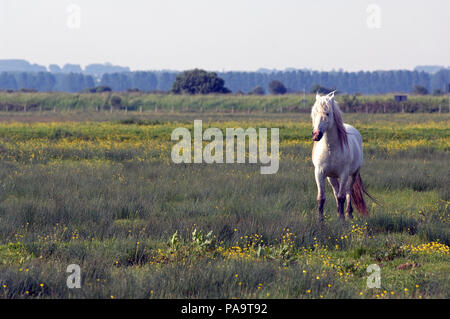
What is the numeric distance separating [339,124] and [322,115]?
87 centimetres

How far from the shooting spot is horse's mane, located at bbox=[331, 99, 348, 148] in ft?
35.9

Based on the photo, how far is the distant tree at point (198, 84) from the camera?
350ft

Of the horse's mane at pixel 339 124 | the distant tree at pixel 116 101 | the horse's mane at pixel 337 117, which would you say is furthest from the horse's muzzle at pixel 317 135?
the distant tree at pixel 116 101

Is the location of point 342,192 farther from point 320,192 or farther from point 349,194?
point 349,194

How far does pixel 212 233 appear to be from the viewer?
9.80 metres

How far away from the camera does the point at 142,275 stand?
24.1 ft

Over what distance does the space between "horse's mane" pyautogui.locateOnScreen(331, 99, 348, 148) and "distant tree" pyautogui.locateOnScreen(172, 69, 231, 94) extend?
314ft

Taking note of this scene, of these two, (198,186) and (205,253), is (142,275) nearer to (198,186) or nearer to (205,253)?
(205,253)

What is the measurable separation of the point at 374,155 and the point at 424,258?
1453cm

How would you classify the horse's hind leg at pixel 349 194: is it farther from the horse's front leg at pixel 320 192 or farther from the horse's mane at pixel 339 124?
the horse's mane at pixel 339 124

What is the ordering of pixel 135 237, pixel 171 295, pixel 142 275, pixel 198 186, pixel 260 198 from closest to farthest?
pixel 171 295
pixel 142 275
pixel 135 237
pixel 260 198
pixel 198 186

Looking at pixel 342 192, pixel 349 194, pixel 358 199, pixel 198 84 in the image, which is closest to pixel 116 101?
pixel 198 84

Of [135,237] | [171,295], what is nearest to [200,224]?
[135,237]

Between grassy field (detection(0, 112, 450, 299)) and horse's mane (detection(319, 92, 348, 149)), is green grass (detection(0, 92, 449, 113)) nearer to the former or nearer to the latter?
grassy field (detection(0, 112, 450, 299))
